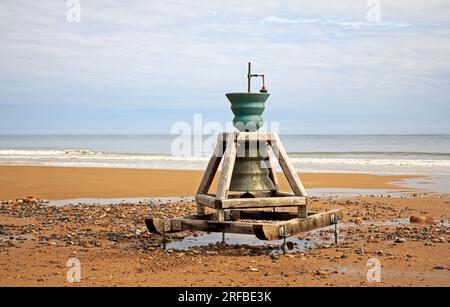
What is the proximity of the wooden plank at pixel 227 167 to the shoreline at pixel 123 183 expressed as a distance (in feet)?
33.5

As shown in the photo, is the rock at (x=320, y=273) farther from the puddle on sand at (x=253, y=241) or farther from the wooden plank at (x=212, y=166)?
the wooden plank at (x=212, y=166)

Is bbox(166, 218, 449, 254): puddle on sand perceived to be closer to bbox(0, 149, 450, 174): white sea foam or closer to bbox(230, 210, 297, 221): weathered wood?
bbox(230, 210, 297, 221): weathered wood

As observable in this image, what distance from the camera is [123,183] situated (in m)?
24.0

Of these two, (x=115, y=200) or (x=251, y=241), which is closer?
(x=251, y=241)

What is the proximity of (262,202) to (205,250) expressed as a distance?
133 centimetres

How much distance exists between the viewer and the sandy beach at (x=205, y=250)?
8.15 meters

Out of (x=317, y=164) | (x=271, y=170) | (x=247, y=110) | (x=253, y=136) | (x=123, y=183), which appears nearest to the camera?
(x=253, y=136)

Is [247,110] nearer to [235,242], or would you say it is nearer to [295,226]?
[295,226]

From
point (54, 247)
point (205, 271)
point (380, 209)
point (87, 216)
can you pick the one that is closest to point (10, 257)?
point (54, 247)

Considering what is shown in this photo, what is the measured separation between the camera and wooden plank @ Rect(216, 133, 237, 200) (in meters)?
9.78

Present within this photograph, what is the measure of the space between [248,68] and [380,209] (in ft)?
22.7

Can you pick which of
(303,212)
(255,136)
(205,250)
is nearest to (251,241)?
(205,250)
